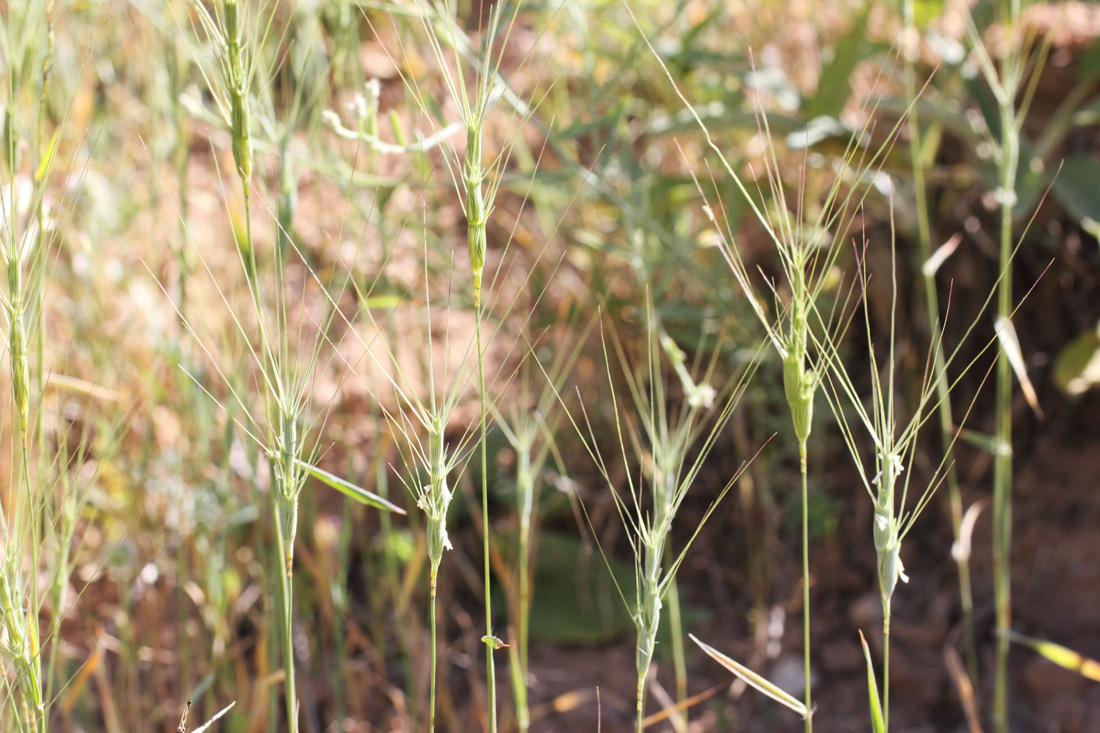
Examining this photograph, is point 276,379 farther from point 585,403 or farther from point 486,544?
point 585,403

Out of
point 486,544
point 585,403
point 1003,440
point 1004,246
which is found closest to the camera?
point 486,544

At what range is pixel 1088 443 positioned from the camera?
50.1 inches

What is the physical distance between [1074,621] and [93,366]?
1.38 m

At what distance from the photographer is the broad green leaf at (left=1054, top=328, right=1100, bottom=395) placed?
44.4 inches

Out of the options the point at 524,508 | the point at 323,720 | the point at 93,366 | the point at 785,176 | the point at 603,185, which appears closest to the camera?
the point at 524,508

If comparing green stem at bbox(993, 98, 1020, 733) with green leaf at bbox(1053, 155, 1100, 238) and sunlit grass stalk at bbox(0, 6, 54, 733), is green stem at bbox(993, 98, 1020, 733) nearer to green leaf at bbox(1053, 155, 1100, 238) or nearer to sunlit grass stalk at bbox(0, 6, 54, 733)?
green leaf at bbox(1053, 155, 1100, 238)

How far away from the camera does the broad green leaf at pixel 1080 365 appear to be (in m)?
1.13

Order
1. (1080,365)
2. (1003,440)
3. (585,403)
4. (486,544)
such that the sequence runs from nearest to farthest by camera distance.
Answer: (486,544) < (1003,440) < (1080,365) < (585,403)

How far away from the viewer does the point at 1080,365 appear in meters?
1.14

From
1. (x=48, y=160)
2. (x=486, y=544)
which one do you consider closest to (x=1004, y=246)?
(x=486, y=544)

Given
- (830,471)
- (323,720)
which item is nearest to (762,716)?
(830,471)

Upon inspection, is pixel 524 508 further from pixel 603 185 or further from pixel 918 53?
pixel 918 53

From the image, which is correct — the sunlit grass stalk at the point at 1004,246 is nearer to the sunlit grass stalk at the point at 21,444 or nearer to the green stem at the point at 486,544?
the green stem at the point at 486,544

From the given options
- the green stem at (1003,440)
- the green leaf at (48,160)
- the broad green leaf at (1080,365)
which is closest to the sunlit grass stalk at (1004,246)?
the green stem at (1003,440)
